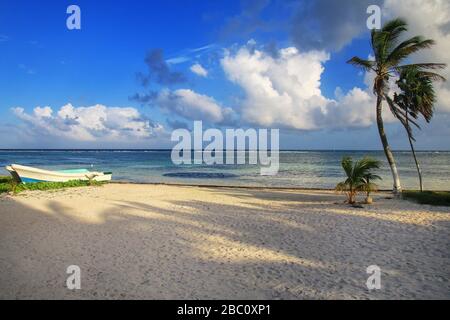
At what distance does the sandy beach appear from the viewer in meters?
5.73

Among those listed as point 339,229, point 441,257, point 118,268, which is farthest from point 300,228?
point 118,268

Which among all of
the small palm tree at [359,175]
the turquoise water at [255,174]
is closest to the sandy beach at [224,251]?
the small palm tree at [359,175]

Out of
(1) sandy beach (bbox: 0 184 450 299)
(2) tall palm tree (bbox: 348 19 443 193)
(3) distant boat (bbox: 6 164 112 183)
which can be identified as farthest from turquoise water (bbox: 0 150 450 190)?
(1) sandy beach (bbox: 0 184 450 299)

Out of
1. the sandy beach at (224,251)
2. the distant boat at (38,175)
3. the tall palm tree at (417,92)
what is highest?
the tall palm tree at (417,92)

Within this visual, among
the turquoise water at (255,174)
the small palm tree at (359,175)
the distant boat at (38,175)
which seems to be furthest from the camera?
the turquoise water at (255,174)

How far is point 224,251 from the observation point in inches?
307

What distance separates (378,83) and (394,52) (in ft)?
4.91

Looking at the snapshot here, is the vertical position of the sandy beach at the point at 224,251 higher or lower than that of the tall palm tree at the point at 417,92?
lower

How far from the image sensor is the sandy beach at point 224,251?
5.73 m

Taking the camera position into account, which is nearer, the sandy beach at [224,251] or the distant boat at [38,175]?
the sandy beach at [224,251]

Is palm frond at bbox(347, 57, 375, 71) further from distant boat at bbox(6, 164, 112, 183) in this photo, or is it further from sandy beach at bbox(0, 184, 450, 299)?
distant boat at bbox(6, 164, 112, 183)

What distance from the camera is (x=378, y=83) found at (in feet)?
50.6

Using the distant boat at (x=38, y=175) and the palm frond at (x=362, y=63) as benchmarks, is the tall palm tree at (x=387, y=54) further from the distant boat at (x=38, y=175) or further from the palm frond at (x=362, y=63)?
the distant boat at (x=38, y=175)
